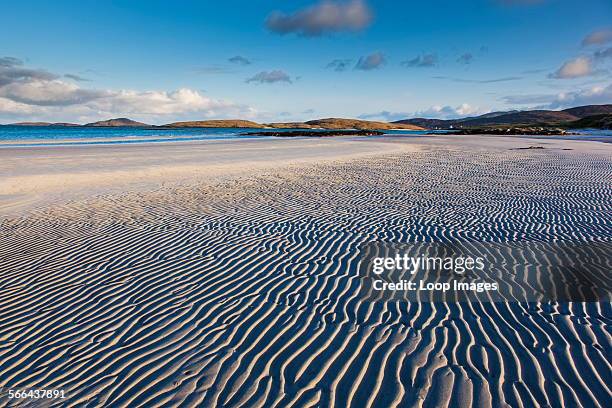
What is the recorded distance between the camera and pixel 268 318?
498 cm

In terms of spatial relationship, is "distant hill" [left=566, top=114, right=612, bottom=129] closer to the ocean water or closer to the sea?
the sea

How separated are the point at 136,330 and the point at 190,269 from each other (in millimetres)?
1958

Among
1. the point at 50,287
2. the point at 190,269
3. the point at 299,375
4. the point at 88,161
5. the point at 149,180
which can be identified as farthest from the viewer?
the point at 88,161

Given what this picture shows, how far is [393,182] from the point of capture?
15.6 metres

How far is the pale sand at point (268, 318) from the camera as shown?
146 inches

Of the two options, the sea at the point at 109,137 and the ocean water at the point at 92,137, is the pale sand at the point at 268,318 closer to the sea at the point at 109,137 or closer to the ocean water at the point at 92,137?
the sea at the point at 109,137

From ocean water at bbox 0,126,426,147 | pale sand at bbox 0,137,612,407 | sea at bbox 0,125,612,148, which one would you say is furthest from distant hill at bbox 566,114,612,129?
pale sand at bbox 0,137,612,407

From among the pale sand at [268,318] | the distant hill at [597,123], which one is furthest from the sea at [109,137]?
the pale sand at [268,318]

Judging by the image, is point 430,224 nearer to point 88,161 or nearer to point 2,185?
point 2,185

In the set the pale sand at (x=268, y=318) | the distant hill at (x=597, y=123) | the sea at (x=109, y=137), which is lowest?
the distant hill at (x=597, y=123)

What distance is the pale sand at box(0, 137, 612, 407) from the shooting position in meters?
3.70

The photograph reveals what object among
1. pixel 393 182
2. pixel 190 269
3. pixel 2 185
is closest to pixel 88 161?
pixel 2 185

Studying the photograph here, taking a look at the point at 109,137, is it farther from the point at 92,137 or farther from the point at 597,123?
the point at 597,123

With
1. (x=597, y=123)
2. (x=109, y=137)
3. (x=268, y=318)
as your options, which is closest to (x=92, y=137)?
(x=109, y=137)
